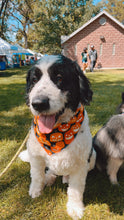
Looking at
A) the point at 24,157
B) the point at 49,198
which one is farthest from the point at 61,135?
the point at 24,157

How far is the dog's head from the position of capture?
1.26m

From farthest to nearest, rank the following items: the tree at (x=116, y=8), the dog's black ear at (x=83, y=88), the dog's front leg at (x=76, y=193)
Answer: the tree at (x=116, y=8) → the dog's front leg at (x=76, y=193) → the dog's black ear at (x=83, y=88)

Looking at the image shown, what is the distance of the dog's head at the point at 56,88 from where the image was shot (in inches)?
49.6

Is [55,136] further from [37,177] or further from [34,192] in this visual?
[34,192]

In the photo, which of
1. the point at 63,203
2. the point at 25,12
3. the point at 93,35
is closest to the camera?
the point at 63,203

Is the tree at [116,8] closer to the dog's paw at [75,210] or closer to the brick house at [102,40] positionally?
the brick house at [102,40]

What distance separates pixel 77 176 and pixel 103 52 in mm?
18411

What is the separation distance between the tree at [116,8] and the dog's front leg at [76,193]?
45587mm

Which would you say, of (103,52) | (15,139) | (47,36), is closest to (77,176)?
(15,139)

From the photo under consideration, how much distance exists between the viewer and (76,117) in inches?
61.3

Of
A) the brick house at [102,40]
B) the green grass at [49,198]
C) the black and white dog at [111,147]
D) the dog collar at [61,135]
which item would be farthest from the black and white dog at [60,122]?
the brick house at [102,40]

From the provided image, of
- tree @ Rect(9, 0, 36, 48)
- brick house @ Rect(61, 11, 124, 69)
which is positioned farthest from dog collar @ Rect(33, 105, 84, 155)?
tree @ Rect(9, 0, 36, 48)

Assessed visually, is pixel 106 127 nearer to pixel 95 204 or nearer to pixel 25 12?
pixel 95 204

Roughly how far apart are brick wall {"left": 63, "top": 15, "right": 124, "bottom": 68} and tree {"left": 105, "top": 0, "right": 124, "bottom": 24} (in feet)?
86.6
